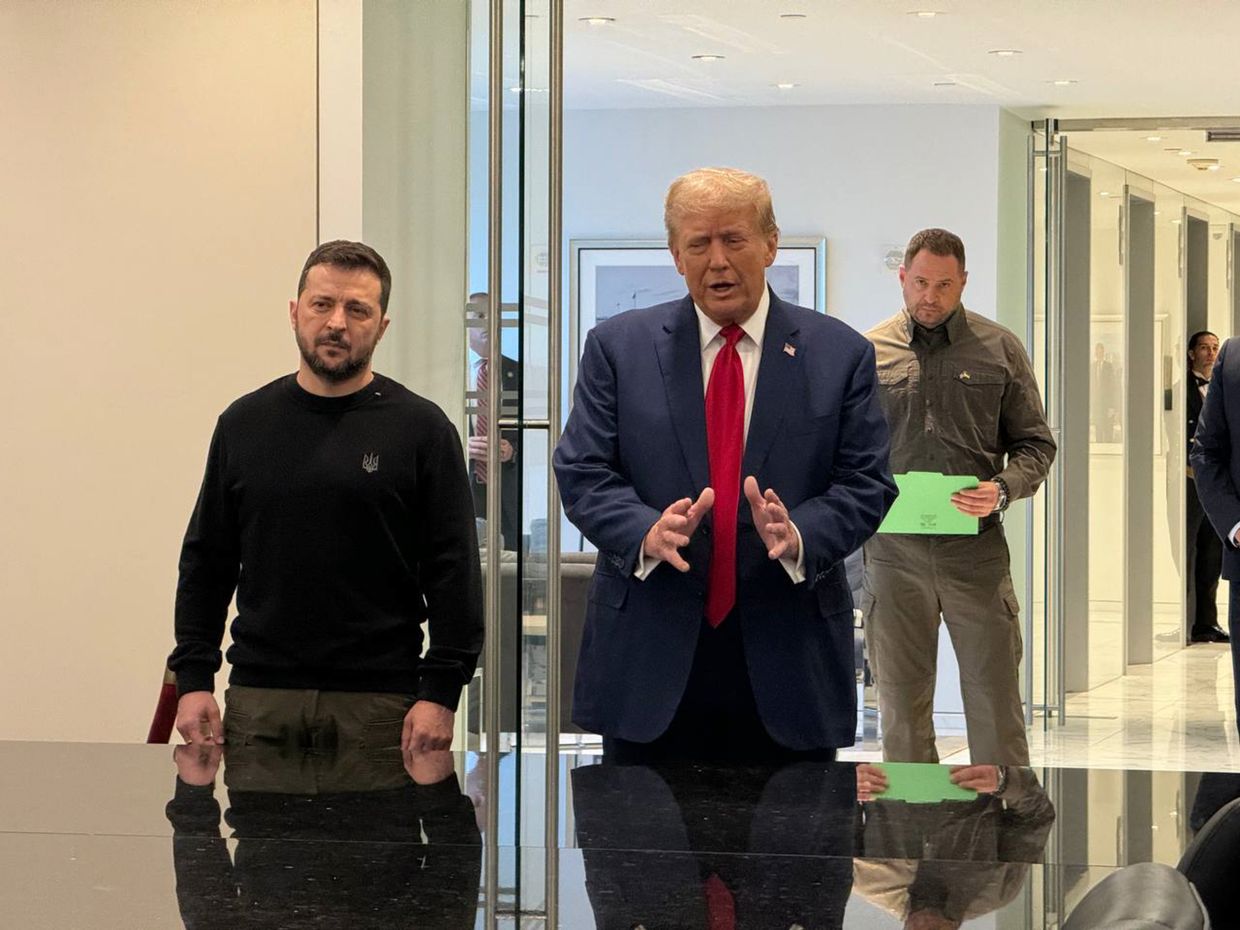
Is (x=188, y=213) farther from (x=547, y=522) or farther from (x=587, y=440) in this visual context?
(x=587, y=440)

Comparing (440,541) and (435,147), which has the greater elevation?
(435,147)

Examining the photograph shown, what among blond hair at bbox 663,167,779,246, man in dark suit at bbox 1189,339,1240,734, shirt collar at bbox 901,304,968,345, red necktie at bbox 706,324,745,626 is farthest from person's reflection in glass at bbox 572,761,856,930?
shirt collar at bbox 901,304,968,345

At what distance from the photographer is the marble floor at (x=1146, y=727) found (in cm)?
724

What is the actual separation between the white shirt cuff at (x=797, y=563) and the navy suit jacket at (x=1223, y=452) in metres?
2.24

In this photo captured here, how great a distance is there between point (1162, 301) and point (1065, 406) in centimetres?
200

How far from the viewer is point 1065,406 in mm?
8383

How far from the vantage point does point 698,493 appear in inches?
109

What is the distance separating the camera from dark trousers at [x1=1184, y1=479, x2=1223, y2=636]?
10.3 metres

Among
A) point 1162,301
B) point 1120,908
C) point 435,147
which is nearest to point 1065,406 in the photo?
point 1162,301

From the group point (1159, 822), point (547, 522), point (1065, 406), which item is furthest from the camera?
point (1065, 406)

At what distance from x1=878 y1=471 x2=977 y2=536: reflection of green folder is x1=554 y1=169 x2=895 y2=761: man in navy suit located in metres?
2.14

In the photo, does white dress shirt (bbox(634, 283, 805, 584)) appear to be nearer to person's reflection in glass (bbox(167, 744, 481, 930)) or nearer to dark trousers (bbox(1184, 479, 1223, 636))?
person's reflection in glass (bbox(167, 744, 481, 930))

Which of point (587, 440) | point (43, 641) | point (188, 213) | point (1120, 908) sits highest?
point (188, 213)

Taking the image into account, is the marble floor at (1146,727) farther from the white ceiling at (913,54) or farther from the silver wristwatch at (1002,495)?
the white ceiling at (913,54)
